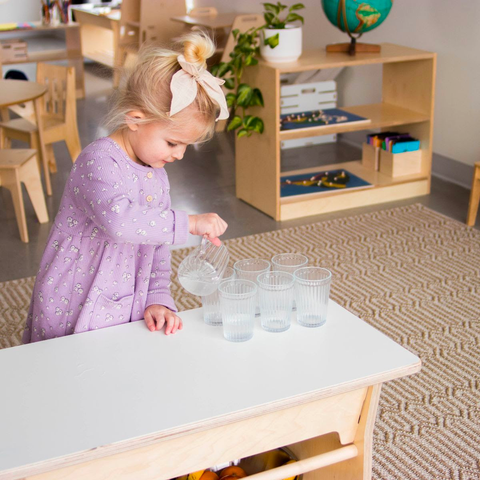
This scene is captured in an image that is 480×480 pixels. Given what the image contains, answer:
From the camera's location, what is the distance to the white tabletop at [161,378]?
107 centimetres

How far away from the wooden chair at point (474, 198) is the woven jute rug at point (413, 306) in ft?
0.19

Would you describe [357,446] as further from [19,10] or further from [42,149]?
[19,10]

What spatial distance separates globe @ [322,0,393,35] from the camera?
3.58 m

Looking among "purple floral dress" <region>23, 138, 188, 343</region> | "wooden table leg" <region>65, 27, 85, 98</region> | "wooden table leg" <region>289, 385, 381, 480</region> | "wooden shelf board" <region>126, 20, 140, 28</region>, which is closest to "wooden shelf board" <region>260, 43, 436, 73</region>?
"purple floral dress" <region>23, 138, 188, 343</region>

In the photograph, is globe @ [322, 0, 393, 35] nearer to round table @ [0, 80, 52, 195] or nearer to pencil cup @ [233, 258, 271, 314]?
round table @ [0, 80, 52, 195]

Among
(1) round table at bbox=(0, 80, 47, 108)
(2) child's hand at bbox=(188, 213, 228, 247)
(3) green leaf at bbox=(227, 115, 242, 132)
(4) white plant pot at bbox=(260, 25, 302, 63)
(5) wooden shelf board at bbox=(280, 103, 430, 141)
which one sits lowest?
(5) wooden shelf board at bbox=(280, 103, 430, 141)

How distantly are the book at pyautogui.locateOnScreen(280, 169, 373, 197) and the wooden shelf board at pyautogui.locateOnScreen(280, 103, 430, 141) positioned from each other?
0.29 meters

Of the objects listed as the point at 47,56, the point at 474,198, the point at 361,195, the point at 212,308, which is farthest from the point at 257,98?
the point at 47,56

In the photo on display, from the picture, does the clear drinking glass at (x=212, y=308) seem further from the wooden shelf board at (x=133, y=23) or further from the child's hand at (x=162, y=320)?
the wooden shelf board at (x=133, y=23)

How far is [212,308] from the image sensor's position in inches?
55.3

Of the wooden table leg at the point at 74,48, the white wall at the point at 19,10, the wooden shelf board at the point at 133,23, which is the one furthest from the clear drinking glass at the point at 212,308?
the white wall at the point at 19,10

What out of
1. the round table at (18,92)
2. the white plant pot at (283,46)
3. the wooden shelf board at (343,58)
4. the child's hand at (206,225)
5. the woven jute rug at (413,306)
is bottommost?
the woven jute rug at (413,306)

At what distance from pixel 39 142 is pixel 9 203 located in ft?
1.37

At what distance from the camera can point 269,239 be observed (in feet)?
11.1
